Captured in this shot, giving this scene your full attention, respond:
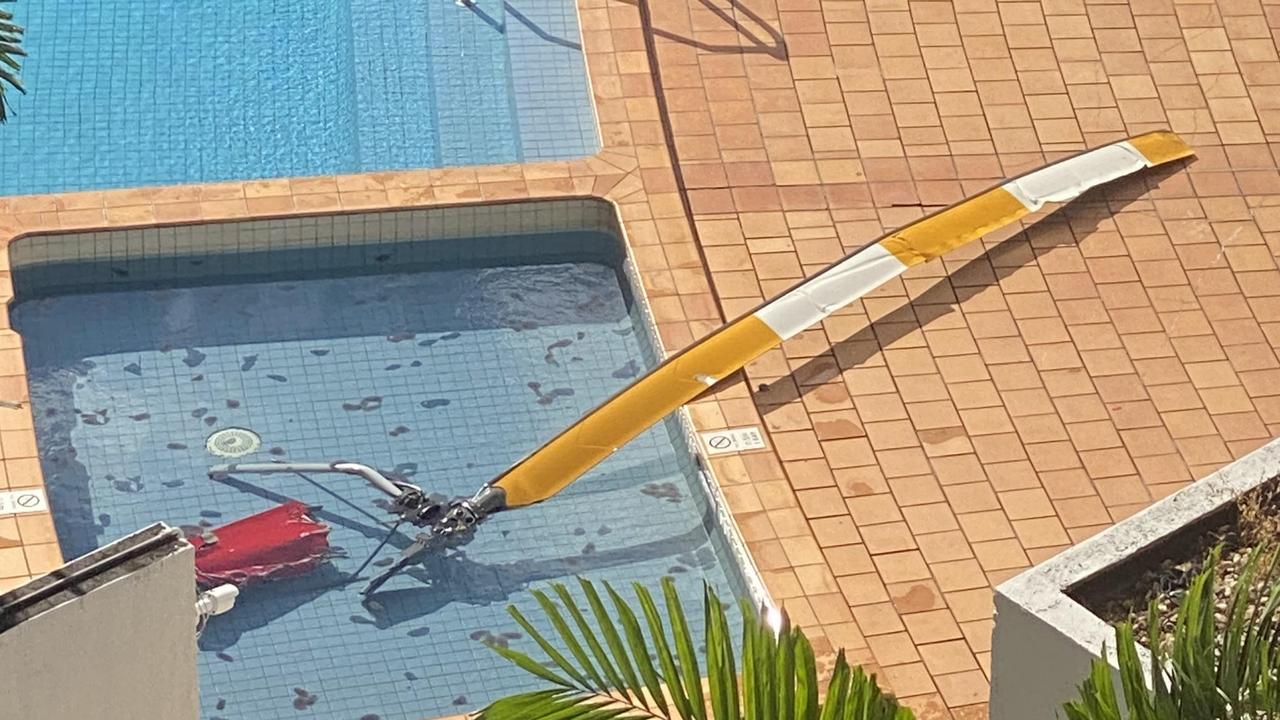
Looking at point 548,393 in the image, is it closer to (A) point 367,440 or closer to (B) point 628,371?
(B) point 628,371

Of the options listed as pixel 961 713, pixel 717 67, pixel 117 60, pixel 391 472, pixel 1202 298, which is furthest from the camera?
pixel 117 60

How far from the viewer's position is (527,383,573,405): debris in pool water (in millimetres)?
11086

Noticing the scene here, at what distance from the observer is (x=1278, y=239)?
38.4ft

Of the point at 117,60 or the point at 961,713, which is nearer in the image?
the point at 961,713

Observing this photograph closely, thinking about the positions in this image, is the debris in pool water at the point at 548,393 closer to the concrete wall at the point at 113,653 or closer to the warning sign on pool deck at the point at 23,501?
the warning sign on pool deck at the point at 23,501

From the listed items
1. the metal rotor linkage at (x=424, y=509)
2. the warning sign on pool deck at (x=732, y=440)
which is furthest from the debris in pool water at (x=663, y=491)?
the metal rotor linkage at (x=424, y=509)

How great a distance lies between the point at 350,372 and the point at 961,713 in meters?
4.09

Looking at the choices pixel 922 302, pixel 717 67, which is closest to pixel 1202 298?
pixel 922 302

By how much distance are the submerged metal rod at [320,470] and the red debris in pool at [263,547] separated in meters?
0.21

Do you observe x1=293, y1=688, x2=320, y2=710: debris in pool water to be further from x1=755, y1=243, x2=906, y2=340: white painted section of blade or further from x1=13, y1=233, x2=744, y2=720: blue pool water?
x1=755, y1=243, x2=906, y2=340: white painted section of blade

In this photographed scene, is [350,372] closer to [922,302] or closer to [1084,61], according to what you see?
[922,302]

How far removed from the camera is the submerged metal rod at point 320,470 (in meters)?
10.2

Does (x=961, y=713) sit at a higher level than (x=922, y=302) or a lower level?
lower

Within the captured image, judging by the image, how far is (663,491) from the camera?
10.6m
